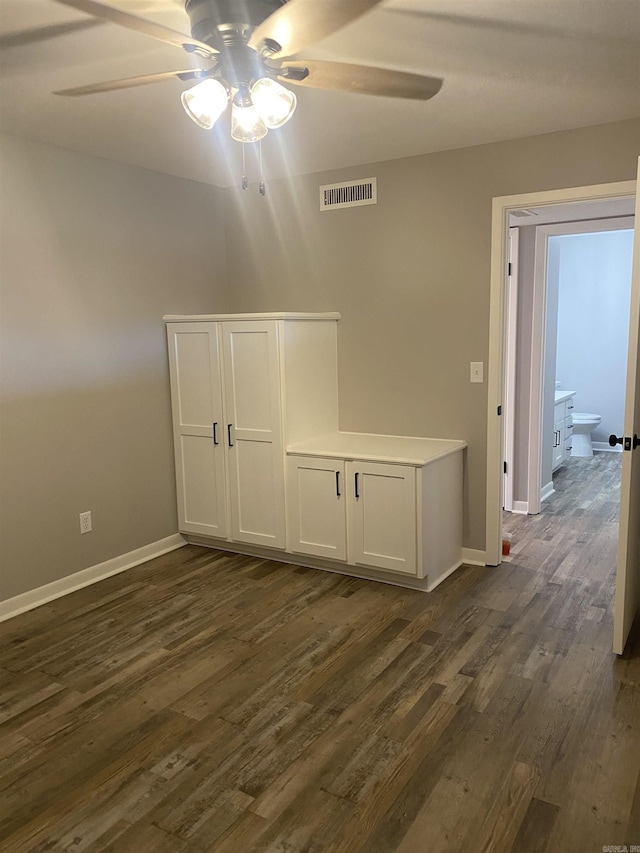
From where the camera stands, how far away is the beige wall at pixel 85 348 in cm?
338

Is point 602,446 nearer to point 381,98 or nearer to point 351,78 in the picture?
point 381,98

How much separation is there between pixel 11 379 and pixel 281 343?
1.47 metres

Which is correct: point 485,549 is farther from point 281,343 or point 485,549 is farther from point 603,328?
point 603,328

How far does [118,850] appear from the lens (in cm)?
184

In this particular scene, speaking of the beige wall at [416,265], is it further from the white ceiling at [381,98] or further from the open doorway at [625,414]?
the white ceiling at [381,98]

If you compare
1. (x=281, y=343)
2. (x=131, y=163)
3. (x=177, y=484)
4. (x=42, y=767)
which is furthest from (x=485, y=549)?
(x=131, y=163)

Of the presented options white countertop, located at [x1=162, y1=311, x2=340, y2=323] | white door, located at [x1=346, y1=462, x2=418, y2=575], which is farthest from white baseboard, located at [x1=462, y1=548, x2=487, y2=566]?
white countertop, located at [x1=162, y1=311, x2=340, y2=323]

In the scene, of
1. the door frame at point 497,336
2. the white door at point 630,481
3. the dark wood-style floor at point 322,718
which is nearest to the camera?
the dark wood-style floor at point 322,718

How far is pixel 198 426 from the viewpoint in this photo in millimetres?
4219

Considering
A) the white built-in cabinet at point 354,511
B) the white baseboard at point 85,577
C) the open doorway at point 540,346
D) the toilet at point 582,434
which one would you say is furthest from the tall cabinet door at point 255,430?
the toilet at point 582,434

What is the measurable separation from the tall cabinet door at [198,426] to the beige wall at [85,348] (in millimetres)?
84

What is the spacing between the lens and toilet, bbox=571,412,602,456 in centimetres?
713

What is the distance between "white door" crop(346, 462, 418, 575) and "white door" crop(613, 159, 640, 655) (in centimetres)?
107

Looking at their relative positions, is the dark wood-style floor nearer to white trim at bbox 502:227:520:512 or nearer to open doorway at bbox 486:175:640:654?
open doorway at bbox 486:175:640:654
